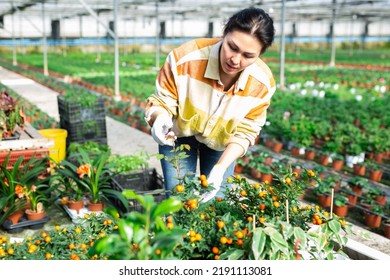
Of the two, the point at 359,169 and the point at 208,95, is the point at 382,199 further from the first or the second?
the point at 208,95

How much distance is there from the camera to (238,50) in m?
2.03

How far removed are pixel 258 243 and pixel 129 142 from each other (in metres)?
5.38

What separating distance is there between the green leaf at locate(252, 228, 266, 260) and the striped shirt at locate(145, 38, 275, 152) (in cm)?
87

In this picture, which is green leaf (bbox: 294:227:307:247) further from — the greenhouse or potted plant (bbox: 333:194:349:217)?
potted plant (bbox: 333:194:349:217)

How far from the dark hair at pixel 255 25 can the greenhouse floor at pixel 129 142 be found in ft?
2.95

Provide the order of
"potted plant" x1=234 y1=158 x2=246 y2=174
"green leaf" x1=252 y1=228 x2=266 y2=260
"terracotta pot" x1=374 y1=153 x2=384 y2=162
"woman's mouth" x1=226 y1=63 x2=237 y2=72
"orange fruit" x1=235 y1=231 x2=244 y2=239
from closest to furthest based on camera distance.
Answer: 1. "green leaf" x1=252 y1=228 x2=266 y2=260
2. "orange fruit" x1=235 y1=231 x2=244 y2=239
3. "woman's mouth" x1=226 y1=63 x2=237 y2=72
4. "potted plant" x1=234 y1=158 x2=246 y2=174
5. "terracotta pot" x1=374 y1=153 x2=384 y2=162

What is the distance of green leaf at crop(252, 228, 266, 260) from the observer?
154 centimetres

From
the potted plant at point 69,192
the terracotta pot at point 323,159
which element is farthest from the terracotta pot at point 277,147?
the potted plant at point 69,192

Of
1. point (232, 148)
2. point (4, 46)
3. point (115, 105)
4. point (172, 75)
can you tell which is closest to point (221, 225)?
point (232, 148)

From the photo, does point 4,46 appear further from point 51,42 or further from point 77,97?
point 77,97

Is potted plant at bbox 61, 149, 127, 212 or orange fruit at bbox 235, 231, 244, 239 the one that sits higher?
orange fruit at bbox 235, 231, 244, 239

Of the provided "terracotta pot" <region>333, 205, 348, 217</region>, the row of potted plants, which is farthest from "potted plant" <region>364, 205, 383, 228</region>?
the row of potted plants
